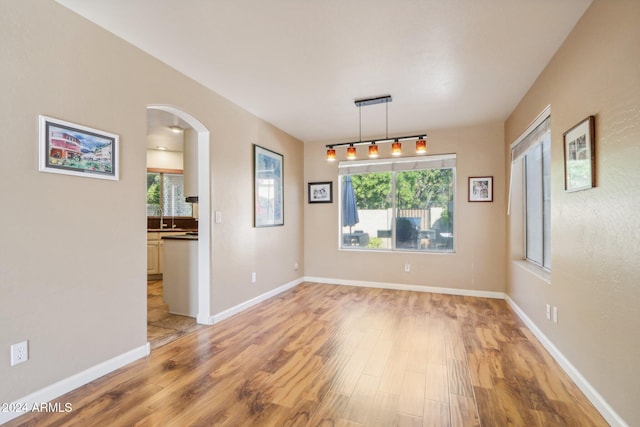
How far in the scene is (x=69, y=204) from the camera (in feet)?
6.86

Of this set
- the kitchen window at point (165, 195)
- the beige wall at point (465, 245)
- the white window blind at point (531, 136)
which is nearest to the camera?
the white window blind at point (531, 136)

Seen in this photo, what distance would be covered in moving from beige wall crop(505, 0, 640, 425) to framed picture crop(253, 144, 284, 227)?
334cm

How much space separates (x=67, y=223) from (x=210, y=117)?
1.80 m

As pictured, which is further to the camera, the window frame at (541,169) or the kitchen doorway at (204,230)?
the kitchen doorway at (204,230)

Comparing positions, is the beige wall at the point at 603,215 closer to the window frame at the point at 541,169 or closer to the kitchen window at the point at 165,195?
the window frame at the point at 541,169

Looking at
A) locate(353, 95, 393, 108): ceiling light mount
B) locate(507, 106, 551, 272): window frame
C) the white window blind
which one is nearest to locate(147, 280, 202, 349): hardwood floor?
locate(353, 95, 393, 108): ceiling light mount

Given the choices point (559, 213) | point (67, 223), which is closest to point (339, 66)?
point (559, 213)

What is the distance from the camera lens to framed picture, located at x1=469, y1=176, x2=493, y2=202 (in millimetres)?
4566

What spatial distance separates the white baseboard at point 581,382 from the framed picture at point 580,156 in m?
1.34

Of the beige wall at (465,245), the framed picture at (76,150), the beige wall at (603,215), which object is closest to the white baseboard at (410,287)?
the beige wall at (465,245)

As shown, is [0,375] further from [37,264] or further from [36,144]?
[36,144]

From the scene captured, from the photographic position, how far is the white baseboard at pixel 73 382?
182 centimetres

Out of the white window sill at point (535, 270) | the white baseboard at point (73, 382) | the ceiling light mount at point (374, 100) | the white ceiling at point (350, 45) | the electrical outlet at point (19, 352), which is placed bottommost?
the white baseboard at point (73, 382)

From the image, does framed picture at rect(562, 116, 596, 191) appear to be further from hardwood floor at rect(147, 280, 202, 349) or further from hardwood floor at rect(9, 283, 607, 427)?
hardwood floor at rect(147, 280, 202, 349)
